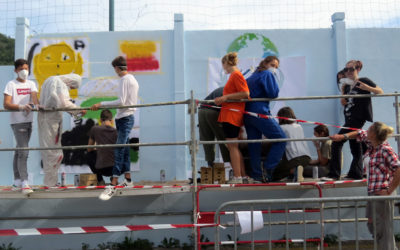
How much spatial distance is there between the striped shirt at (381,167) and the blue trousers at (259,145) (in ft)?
4.11

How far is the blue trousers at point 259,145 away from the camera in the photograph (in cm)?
560

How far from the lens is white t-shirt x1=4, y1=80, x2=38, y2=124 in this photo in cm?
595

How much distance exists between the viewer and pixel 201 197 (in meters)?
5.35

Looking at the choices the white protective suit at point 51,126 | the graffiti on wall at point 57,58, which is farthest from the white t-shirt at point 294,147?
the graffiti on wall at point 57,58

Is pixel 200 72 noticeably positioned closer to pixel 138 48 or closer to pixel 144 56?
pixel 144 56

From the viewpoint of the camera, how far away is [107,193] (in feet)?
16.8

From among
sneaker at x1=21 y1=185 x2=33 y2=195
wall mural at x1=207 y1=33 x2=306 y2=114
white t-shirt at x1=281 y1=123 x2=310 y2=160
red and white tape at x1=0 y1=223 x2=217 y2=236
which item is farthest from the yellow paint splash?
white t-shirt at x1=281 y1=123 x2=310 y2=160

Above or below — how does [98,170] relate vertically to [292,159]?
below

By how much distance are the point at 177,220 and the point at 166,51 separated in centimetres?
475

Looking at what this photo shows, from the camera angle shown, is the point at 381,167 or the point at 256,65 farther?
the point at 256,65

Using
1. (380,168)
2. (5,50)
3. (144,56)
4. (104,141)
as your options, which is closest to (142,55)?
(144,56)

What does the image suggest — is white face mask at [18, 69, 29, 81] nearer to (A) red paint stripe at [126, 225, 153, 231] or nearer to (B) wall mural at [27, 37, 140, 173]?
A: (A) red paint stripe at [126, 225, 153, 231]

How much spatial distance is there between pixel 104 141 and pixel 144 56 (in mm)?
2803

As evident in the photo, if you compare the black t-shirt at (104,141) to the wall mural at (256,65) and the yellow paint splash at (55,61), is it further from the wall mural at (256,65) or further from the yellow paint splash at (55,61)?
the wall mural at (256,65)
